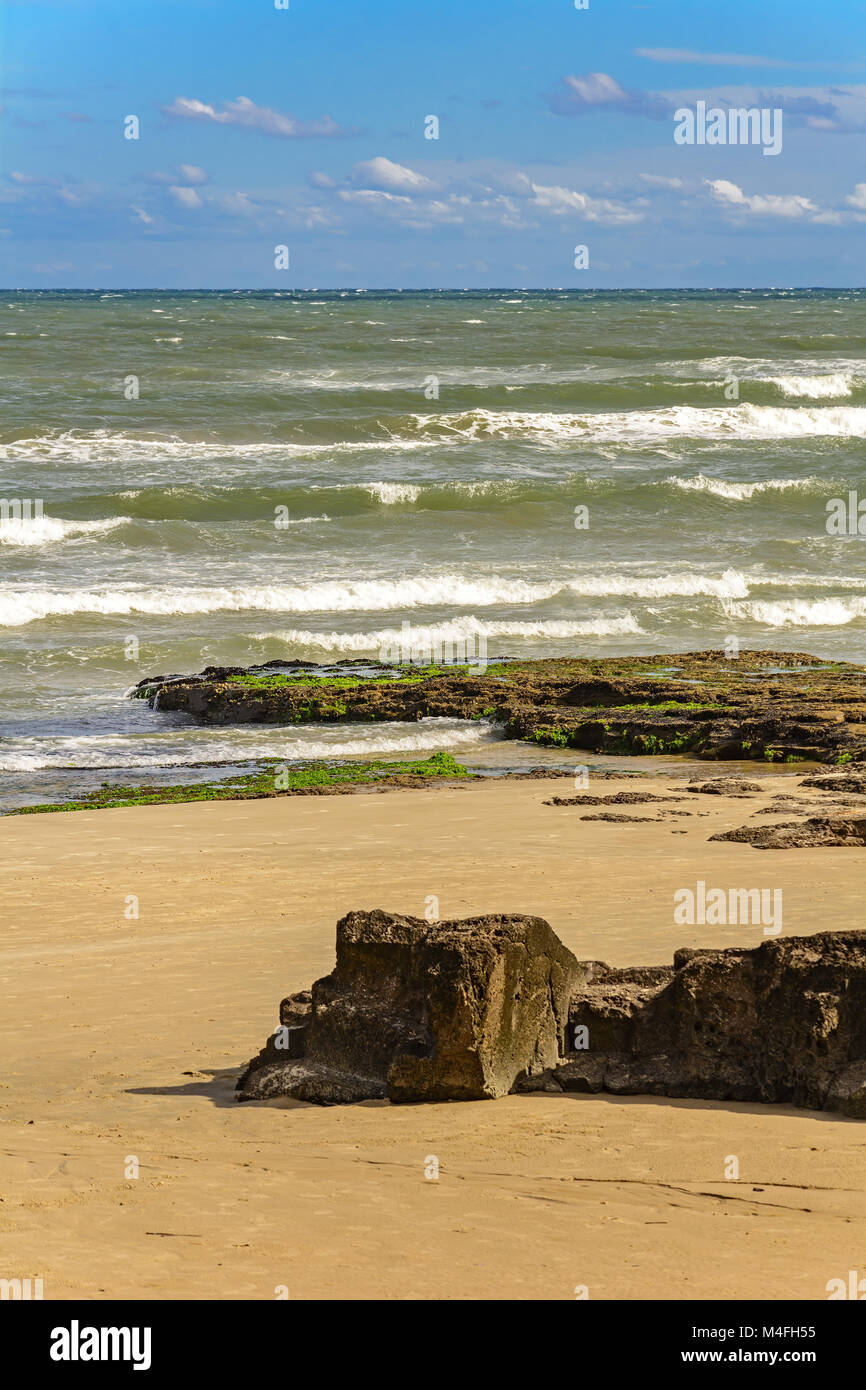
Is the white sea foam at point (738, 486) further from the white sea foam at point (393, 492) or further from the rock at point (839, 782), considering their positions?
the rock at point (839, 782)

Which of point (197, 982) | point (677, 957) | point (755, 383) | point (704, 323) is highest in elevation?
point (704, 323)

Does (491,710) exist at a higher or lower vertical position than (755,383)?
lower

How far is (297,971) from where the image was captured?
788 centimetres

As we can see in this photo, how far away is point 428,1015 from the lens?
5637mm

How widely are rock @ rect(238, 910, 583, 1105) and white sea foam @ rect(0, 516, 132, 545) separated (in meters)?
21.0

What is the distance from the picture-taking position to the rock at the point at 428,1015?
18.3 feet

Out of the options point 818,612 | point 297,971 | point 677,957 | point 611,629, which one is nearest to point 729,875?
point 297,971

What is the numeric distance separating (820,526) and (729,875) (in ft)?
66.4

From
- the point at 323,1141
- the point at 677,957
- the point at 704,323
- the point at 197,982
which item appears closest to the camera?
the point at 323,1141

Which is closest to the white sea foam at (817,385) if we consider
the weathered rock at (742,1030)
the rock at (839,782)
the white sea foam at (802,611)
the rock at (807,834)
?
the white sea foam at (802,611)

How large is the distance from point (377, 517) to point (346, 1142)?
23205 mm

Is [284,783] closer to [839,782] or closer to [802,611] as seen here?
[839,782]

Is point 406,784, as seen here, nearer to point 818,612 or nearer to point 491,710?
point 491,710

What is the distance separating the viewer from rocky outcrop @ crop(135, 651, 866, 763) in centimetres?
1440
